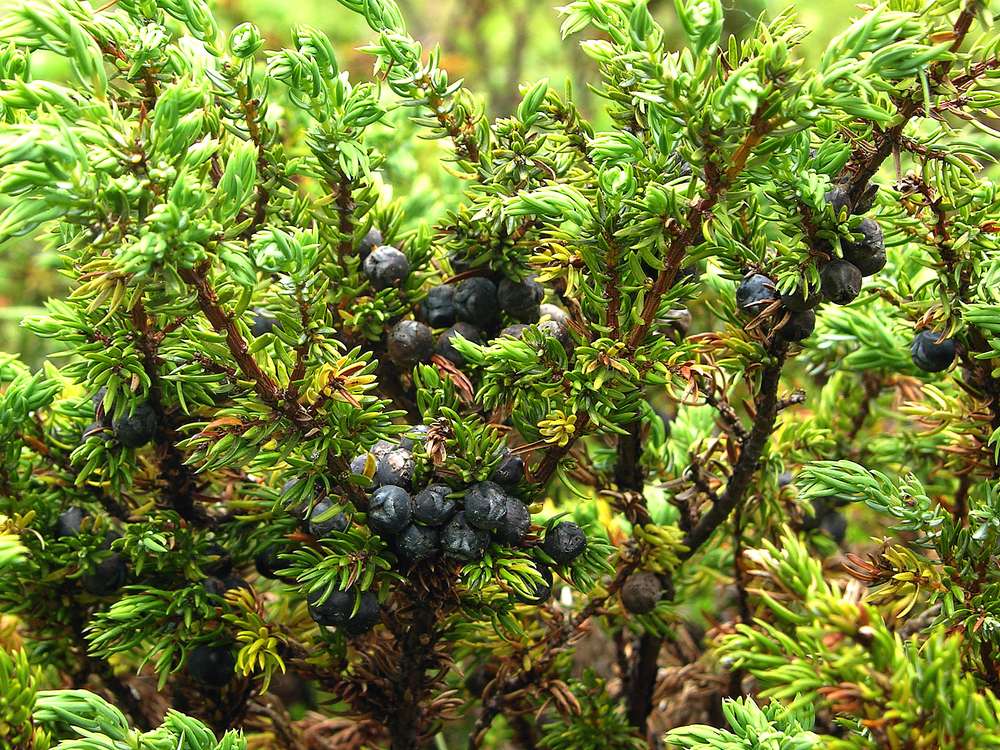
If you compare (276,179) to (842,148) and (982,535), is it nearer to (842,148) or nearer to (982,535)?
(842,148)

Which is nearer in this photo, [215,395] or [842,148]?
[842,148]

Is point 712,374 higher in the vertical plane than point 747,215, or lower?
lower

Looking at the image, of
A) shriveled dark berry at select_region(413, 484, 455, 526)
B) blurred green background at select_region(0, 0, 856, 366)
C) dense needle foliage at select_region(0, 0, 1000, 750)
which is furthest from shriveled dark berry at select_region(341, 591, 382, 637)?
blurred green background at select_region(0, 0, 856, 366)

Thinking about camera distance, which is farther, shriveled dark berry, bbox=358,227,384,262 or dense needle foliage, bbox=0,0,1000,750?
shriveled dark berry, bbox=358,227,384,262

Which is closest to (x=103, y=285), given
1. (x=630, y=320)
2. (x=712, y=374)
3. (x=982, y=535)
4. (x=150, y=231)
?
(x=150, y=231)

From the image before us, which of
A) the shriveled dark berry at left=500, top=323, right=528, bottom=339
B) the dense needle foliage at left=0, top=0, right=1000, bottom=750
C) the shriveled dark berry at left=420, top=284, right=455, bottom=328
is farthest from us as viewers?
the shriveled dark berry at left=420, top=284, right=455, bottom=328

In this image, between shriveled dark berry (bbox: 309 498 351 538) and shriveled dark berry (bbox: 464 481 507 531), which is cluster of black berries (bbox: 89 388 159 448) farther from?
shriveled dark berry (bbox: 464 481 507 531)
